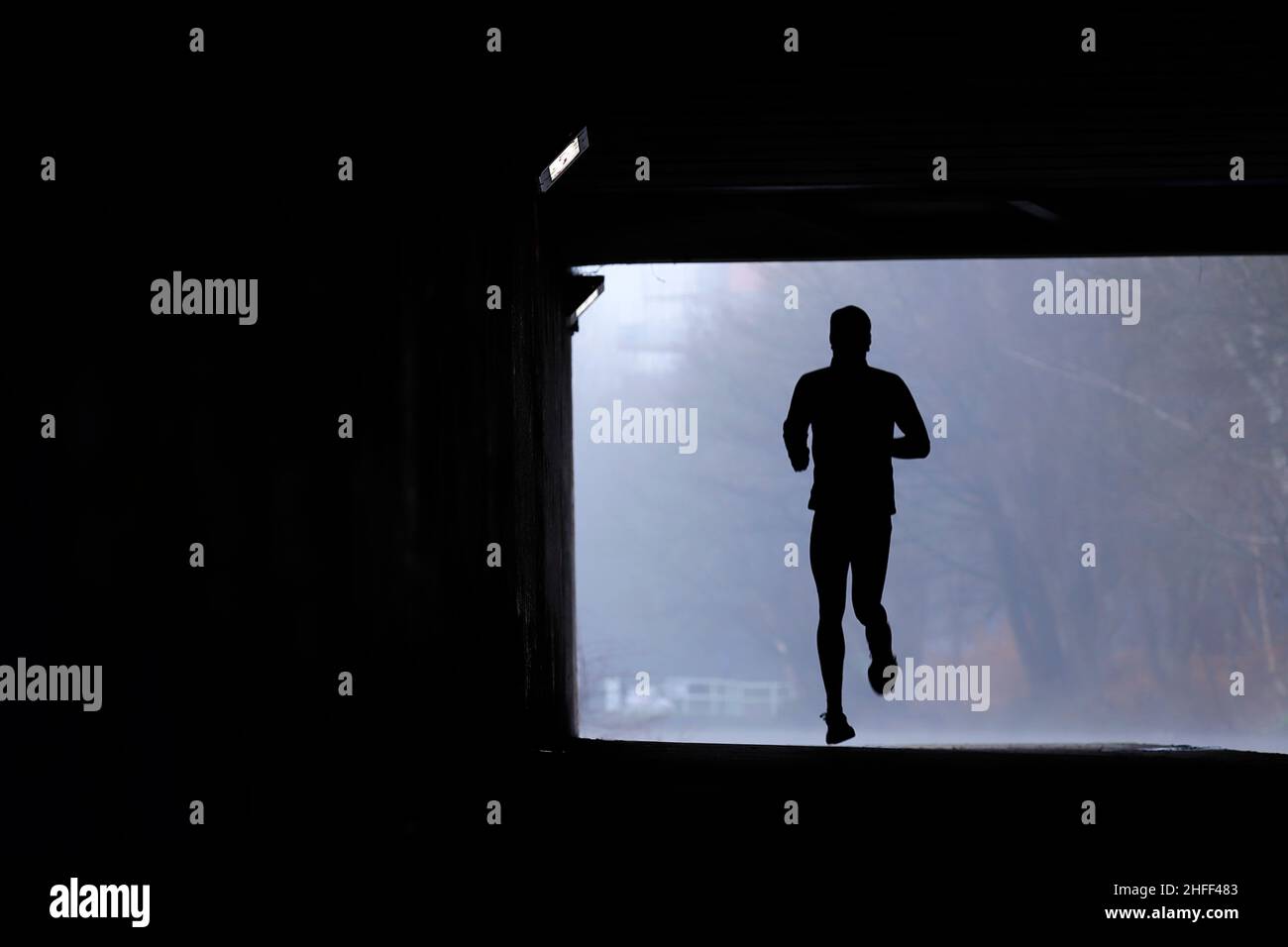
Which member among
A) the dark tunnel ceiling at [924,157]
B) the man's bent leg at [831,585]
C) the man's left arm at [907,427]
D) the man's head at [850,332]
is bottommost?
the man's bent leg at [831,585]

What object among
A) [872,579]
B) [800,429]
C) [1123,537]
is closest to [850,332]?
[800,429]

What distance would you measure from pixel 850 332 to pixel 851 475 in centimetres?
71

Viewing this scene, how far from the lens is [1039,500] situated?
149 ft

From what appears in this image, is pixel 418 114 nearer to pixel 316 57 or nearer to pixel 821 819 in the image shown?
pixel 316 57

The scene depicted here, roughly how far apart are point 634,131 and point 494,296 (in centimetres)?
304

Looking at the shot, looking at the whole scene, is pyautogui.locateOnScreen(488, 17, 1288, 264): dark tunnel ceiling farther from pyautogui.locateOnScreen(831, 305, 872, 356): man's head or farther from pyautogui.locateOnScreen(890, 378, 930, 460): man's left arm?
pyautogui.locateOnScreen(890, 378, 930, 460): man's left arm

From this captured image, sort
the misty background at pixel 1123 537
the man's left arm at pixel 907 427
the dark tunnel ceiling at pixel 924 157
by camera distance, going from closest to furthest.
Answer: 1. the man's left arm at pixel 907 427
2. the dark tunnel ceiling at pixel 924 157
3. the misty background at pixel 1123 537

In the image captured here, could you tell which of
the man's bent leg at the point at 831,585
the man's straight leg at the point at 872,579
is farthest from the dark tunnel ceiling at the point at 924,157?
the man's straight leg at the point at 872,579

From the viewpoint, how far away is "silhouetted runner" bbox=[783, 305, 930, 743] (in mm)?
6359

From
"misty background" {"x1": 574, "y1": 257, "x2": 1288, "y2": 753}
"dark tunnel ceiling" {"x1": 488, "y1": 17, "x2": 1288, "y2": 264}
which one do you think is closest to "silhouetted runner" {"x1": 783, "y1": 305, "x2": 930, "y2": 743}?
"dark tunnel ceiling" {"x1": 488, "y1": 17, "x2": 1288, "y2": 264}

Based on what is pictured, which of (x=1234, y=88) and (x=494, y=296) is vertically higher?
(x=1234, y=88)

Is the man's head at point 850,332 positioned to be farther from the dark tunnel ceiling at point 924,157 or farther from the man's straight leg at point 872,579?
the dark tunnel ceiling at point 924,157

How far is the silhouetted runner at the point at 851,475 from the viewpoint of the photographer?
6359mm

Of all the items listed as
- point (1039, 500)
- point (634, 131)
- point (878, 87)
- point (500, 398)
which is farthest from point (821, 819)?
point (1039, 500)
